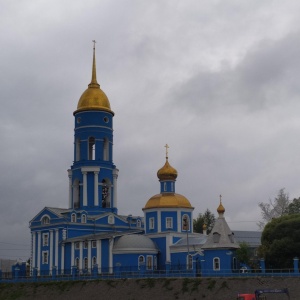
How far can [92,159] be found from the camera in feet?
188

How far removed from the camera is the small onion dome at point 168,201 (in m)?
51.8

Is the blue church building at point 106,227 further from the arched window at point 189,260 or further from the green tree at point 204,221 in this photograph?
the green tree at point 204,221

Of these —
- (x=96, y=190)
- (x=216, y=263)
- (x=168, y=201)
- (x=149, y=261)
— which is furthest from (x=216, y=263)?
(x=96, y=190)

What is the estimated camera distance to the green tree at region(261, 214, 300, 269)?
42.2m

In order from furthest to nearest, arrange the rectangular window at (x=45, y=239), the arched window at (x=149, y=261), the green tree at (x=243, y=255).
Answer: the rectangular window at (x=45, y=239), the arched window at (x=149, y=261), the green tree at (x=243, y=255)

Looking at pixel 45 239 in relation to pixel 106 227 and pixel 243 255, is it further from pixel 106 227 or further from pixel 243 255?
pixel 243 255

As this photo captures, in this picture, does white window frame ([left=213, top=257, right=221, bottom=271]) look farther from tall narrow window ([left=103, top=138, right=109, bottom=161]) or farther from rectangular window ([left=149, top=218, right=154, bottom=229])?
tall narrow window ([left=103, top=138, right=109, bottom=161])

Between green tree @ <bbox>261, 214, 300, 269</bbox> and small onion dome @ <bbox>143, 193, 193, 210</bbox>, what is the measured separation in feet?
32.4

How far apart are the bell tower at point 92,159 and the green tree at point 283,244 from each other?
18026 mm

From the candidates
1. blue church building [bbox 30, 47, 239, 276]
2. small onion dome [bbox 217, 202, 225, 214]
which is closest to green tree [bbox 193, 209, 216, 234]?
blue church building [bbox 30, 47, 239, 276]

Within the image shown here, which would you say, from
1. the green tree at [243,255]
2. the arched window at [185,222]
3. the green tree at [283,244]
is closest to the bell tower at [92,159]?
the arched window at [185,222]

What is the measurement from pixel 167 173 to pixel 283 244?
13316mm

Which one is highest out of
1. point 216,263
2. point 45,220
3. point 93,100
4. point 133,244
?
point 93,100

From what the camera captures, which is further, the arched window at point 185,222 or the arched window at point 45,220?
the arched window at point 45,220
